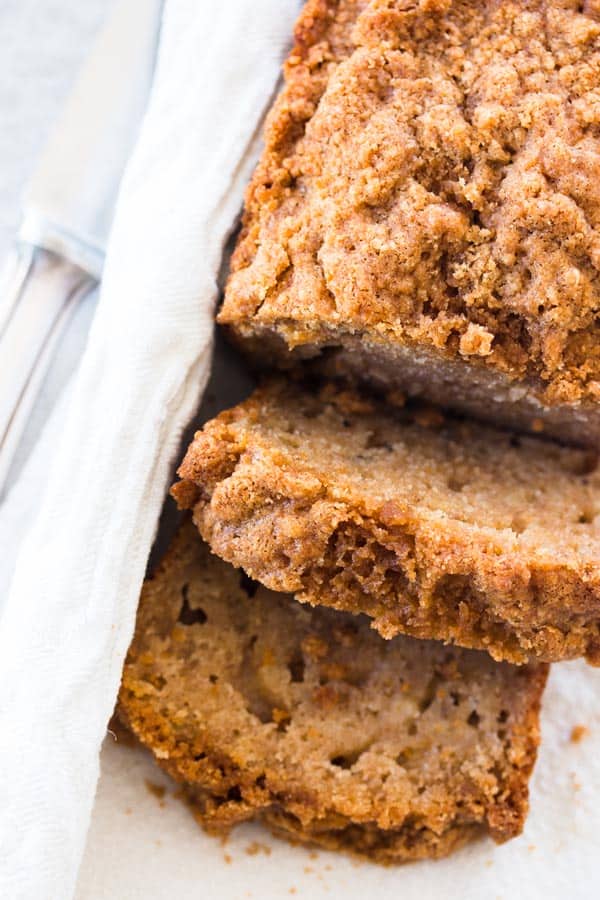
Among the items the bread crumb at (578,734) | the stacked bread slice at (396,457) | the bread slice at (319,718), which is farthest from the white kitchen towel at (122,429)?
the bread crumb at (578,734)

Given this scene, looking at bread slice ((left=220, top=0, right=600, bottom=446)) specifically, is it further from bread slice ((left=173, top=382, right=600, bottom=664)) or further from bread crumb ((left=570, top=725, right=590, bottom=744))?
bread crumb ((left=570, top=725, right=590, bottom=744))

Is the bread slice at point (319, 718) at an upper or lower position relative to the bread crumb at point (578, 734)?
lower

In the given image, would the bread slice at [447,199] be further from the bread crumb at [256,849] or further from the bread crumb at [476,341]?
the bread crumb at [256,849]

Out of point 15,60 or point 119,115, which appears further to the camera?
point 15,60

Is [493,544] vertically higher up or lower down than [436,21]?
lower down

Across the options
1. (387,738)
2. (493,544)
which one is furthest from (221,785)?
(493,544)

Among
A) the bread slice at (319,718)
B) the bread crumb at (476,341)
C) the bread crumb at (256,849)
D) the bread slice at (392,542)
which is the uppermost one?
the bread crumb at (476,341)

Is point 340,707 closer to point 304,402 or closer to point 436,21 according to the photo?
point 304,402

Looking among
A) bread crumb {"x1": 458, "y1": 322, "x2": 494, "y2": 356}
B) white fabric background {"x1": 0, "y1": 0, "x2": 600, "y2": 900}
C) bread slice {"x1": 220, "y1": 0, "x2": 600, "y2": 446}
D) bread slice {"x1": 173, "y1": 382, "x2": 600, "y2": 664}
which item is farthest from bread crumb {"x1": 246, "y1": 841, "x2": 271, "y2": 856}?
bread crumb {"x1": 458, "y1": 322, "x2": 494, "y2": 356}

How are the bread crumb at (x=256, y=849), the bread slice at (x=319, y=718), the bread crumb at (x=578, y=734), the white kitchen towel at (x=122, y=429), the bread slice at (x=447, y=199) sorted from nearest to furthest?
the bread slice at (x=447, y=199), the white kitchen towel at (x=122, y=429), the bread slice at (x=319, y=718), the bread crumb at (x=256, y=849), the bread crumb at (x=578, y=734)
